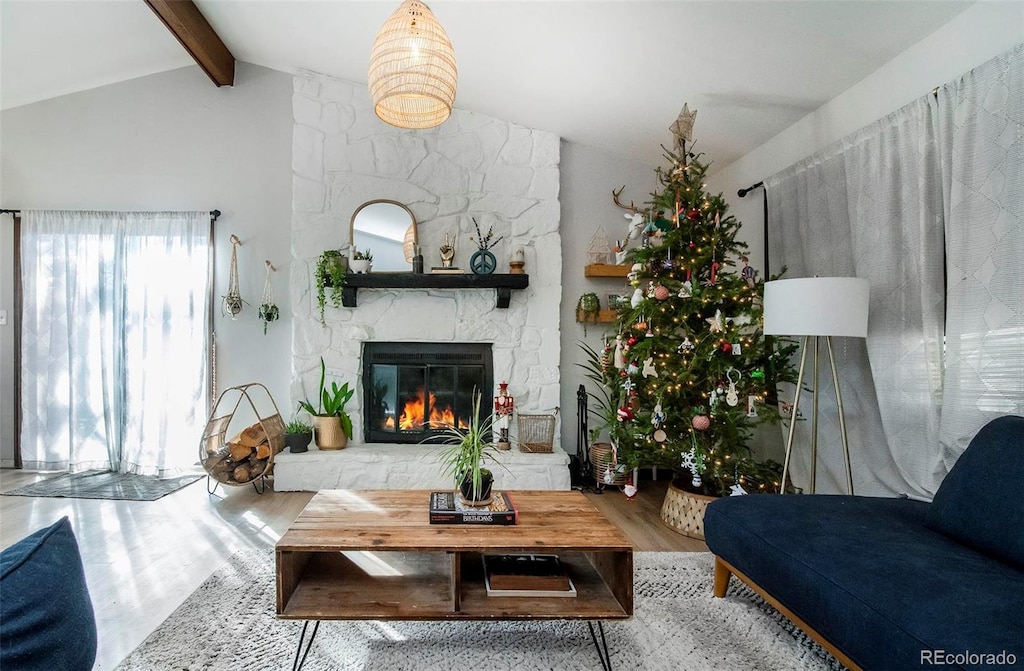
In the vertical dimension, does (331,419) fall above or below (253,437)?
above

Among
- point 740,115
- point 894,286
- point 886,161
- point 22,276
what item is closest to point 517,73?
point 740,115

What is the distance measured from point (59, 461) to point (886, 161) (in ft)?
18.6

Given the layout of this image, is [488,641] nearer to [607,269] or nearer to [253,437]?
[253,437]

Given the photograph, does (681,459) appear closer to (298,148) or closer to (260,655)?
(260,655)

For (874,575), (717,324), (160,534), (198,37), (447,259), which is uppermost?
(198,37)

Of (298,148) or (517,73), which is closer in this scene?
(517,73)

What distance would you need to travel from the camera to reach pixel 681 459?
2842mm

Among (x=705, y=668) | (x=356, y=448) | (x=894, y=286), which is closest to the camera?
(x=705, y=668)

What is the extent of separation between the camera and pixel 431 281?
3676 mm

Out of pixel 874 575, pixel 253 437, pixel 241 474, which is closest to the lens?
pixel 874 575

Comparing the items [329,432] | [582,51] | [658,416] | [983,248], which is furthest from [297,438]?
[983,248]

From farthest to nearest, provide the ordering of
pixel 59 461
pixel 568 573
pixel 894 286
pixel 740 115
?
1. pixel 59 461
2. pixel 740 115
3. pixel 894 286
4. pixel 568 573

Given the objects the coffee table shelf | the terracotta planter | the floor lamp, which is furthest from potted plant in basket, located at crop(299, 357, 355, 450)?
the floor lamp

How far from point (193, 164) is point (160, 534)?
2.75 m
